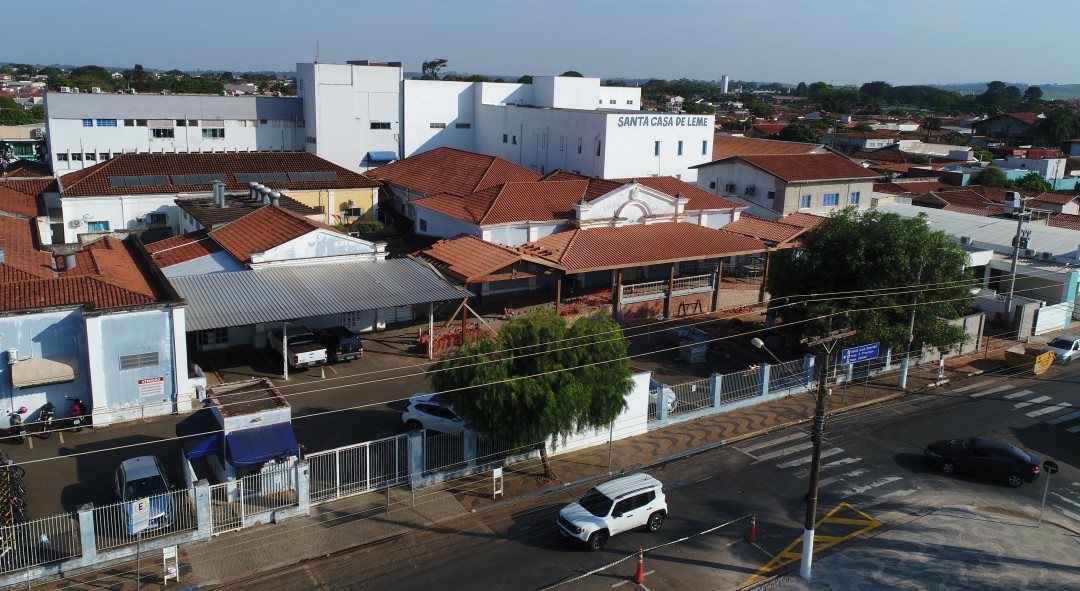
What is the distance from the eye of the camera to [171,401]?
2556 centimetres

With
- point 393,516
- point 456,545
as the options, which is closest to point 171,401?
point 393,516

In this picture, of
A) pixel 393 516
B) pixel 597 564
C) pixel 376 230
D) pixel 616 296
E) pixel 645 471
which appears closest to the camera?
pixel 597 564

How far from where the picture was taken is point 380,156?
6375 cm

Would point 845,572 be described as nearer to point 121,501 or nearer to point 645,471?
point 645,471

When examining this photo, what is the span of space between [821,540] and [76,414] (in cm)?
2175

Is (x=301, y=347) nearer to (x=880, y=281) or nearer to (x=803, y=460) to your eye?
(x=803, y=460)

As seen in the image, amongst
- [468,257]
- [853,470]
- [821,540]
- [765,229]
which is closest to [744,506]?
[821,540]

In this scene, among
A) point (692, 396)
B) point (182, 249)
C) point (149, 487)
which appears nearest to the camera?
point (149, 487)

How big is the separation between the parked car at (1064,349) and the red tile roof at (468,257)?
24.5 m

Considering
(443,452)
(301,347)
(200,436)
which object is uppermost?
(200,436)

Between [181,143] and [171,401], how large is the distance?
44.9 meters

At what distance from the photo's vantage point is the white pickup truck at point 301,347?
96.7 ft

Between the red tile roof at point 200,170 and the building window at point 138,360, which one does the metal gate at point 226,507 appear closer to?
the building window at point 138,360

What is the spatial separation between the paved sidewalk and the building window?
8227 mm
